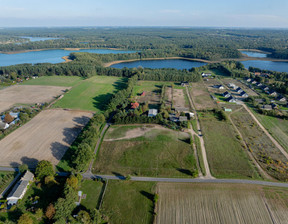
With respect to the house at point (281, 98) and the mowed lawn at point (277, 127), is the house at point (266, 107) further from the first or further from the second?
the house at point (281, 98)

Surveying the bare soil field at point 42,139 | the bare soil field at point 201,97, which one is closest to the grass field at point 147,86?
the bare soil field at point 201,97

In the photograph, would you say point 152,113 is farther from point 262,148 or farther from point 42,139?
point 42,139

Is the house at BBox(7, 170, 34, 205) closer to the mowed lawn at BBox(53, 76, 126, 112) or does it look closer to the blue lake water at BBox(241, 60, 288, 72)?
the mowed lawn at BBox(53, 76, 126, 112)

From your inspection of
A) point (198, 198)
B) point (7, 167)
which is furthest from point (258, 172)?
point (7, 167)

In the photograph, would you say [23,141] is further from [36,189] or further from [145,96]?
[145,96]

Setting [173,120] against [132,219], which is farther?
[173,120]

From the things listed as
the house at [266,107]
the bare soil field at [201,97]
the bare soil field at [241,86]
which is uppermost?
the house at [266,107]
